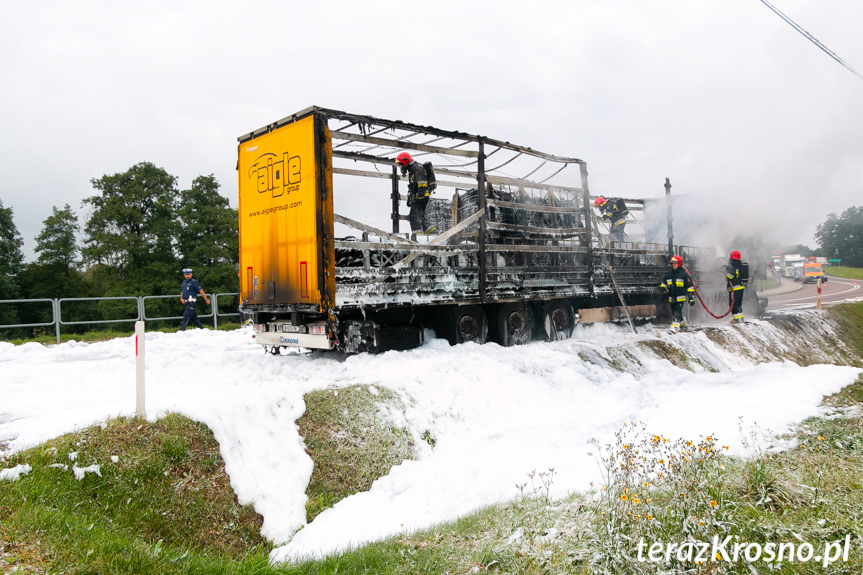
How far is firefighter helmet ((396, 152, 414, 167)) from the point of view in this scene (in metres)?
9.91

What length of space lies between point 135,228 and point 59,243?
12.2 ft

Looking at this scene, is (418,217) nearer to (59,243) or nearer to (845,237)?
(59,243)

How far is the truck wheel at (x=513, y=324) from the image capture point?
427 inches

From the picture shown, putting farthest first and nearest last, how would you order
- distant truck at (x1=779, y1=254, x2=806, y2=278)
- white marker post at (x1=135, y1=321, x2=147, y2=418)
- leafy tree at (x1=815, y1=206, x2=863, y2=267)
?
leafy tree at (x1=815, y1=206, x2=863, y2=267), distant truck at (x1=779, y1=254, x2=806, y2=278), white marker post at (x1=135, y1=321, x2=147, y2=418)

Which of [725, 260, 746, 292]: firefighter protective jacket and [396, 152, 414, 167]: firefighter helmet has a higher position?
[396, 152, 414, 167]: firefighter helmet

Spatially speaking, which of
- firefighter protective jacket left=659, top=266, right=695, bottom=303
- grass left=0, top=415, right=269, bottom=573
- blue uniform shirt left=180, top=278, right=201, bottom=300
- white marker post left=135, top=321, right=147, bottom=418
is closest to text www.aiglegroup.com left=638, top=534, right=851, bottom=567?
grass left=0, top=415, right=269, bottom=573

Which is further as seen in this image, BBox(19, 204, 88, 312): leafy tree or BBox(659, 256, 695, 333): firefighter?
BBox(19, 204, 88, 312): leafy tree

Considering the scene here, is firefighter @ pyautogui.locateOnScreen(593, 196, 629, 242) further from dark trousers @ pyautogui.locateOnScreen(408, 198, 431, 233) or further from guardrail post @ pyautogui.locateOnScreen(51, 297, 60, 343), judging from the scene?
guardrail post @ pyautogui.locateOnScreen(51, 297, 60, 343)

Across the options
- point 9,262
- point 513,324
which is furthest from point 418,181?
point 9,262

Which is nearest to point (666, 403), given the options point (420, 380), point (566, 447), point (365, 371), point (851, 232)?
point (566, 447)

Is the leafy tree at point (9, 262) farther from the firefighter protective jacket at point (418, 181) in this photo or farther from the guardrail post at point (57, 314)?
the firefighter protective jacket at point (418, 181)

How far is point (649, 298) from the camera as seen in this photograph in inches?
629

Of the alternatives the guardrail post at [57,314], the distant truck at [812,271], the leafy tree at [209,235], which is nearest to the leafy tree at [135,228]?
the leafy tree at [209,235]

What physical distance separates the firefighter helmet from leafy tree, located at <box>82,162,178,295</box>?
2118cm
